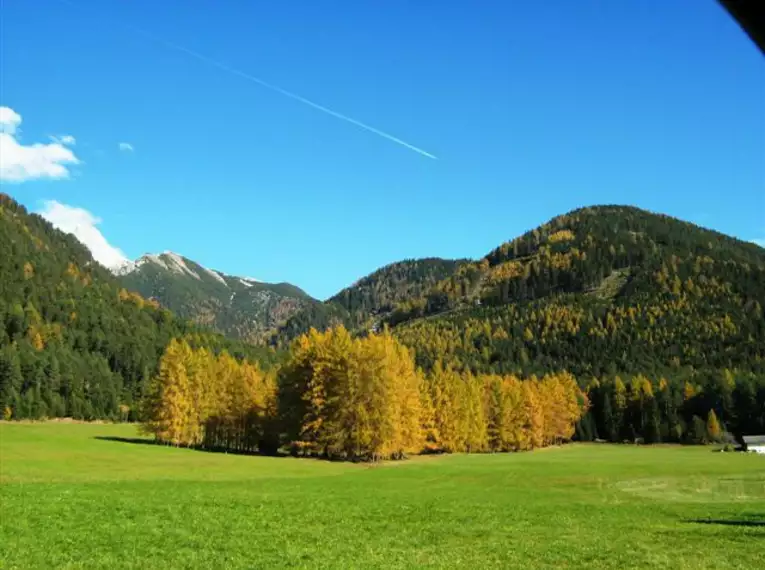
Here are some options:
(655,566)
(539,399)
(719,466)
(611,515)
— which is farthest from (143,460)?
(539,399)

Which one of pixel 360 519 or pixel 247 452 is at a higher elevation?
pixel 360 519

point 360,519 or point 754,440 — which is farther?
point 754,440

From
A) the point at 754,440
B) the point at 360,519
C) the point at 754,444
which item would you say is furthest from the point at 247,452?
the point at 754,440

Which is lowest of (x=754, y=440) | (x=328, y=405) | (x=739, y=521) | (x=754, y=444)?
(x=754, y=444)

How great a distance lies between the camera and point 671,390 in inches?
6240

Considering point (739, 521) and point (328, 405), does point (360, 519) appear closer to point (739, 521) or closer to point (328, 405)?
point (739, 521)

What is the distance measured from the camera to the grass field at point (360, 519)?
862 inches

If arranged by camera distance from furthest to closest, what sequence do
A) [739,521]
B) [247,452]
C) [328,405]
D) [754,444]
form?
[754,444]
[247,452]
[328,405]
[739,521]

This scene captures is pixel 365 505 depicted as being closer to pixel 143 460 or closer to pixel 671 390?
pixel 143 460

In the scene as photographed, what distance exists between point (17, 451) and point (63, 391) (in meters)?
107

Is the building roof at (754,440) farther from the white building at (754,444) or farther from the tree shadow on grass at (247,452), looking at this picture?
the tree shadow on grass at (247,452)

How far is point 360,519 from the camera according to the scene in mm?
31953

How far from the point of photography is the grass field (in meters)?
21.9

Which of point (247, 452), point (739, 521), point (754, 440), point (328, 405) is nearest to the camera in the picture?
point (739, 521)
